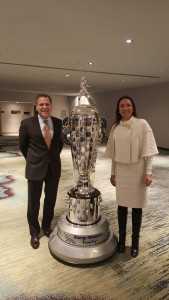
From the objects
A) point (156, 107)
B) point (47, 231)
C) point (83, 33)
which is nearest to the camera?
point (47, 231)

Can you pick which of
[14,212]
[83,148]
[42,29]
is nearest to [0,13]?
[42,29]

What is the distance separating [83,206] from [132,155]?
621 mm

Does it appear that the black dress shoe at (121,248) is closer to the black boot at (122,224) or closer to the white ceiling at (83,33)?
the black boot at (122,224)

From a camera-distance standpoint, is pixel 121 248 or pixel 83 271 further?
pixel 121 248

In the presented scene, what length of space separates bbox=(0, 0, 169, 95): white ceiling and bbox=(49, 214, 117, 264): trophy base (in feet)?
7.15

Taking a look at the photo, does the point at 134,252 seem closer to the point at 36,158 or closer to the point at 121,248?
the point at 121,248

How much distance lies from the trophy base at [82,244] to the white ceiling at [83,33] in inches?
85.8

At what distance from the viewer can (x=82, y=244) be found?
1978mm

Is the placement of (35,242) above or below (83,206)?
below

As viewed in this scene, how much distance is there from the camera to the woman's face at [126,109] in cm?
190

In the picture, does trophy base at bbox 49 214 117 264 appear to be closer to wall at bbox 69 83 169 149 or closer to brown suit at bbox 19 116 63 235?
brown suit at bbox 19 116 63 235

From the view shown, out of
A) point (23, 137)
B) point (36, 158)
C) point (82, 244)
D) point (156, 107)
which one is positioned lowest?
point (82, 244)

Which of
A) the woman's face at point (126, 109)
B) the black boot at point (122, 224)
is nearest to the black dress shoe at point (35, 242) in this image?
the black boot at point (122, 224)

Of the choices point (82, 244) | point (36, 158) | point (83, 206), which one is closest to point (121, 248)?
point (82, 244)
